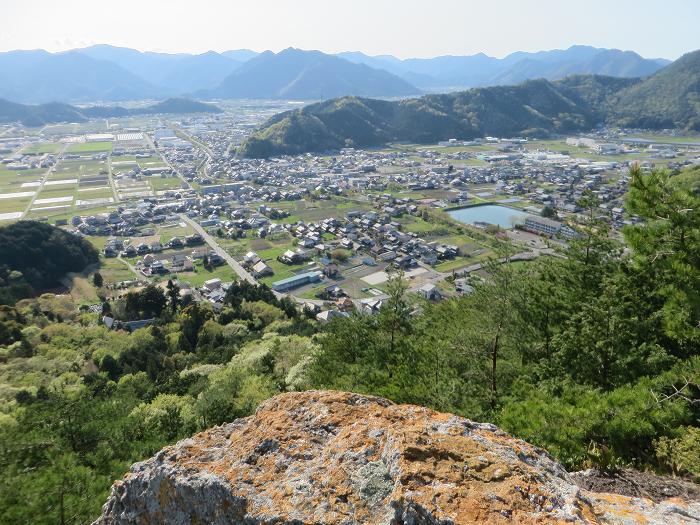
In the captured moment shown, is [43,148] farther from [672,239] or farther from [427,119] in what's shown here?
[672,239]

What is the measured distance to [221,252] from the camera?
54844 millimetres

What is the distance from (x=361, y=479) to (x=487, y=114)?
543ft

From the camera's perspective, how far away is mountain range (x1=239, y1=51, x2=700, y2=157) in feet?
422

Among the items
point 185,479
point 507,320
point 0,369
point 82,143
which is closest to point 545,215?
point 507,320

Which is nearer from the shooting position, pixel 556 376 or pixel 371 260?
pixel 556 376

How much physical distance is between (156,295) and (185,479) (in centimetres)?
3983

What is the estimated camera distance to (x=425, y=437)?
11.5ft

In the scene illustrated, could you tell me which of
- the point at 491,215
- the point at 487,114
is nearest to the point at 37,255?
the point at 491,215

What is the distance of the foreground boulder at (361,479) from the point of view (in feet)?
9.71

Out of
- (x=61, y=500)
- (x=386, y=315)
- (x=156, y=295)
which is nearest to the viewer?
(x=61, y=500)

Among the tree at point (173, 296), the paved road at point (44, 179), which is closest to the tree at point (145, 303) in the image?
the tree at point (173, 296)

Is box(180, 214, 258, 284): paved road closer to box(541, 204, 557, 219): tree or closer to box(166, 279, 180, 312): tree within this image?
box(166, 279, 180, 312): tree

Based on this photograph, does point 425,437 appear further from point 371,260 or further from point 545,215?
point 545,215

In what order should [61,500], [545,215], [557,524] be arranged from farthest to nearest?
[545,215] → [61,500] → [557,524]
